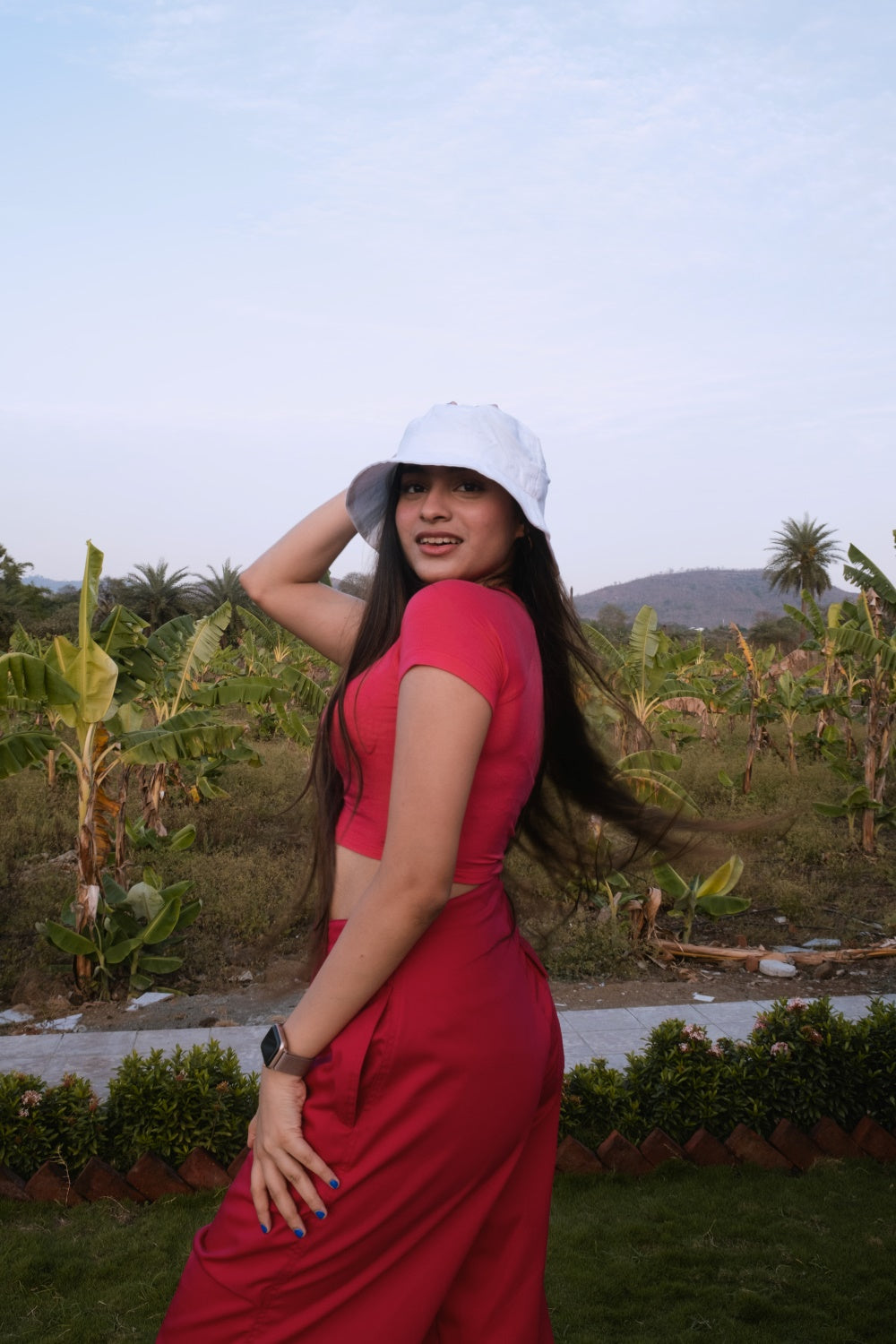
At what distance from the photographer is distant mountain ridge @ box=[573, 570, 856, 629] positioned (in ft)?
Answer: 367

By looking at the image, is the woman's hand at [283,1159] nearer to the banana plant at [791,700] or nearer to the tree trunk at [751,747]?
the tree trunk at [751,747]

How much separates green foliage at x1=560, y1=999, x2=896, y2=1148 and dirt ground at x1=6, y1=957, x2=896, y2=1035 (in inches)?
70.8

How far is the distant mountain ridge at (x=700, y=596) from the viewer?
112 metres

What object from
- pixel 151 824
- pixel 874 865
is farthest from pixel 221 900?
pixel 874 865

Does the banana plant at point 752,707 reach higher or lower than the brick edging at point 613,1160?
higher

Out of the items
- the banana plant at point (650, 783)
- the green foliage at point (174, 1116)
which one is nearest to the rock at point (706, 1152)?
the green foliage at point (174, 1116)

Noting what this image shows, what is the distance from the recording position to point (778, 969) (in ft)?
22.0

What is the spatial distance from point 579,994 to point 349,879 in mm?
5143

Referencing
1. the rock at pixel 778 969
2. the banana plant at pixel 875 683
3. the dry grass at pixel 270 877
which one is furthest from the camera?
→ the banana plant at pixel 875 683

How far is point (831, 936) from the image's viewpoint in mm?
7535

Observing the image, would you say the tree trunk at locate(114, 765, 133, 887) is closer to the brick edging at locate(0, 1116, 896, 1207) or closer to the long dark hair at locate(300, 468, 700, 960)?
the brick edging at locate(0, 1116, 896, 1207)

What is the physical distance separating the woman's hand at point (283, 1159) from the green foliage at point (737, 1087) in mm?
3008

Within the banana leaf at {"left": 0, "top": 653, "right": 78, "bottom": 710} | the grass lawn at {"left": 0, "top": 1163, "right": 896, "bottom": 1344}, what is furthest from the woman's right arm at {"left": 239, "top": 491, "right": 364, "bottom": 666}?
the banana leaf at {"left": 0, "top": 653, "right": 78, "bottom": 710}

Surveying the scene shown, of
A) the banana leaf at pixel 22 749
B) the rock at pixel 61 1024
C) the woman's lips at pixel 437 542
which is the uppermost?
the woman's lips at pixel 437 542
